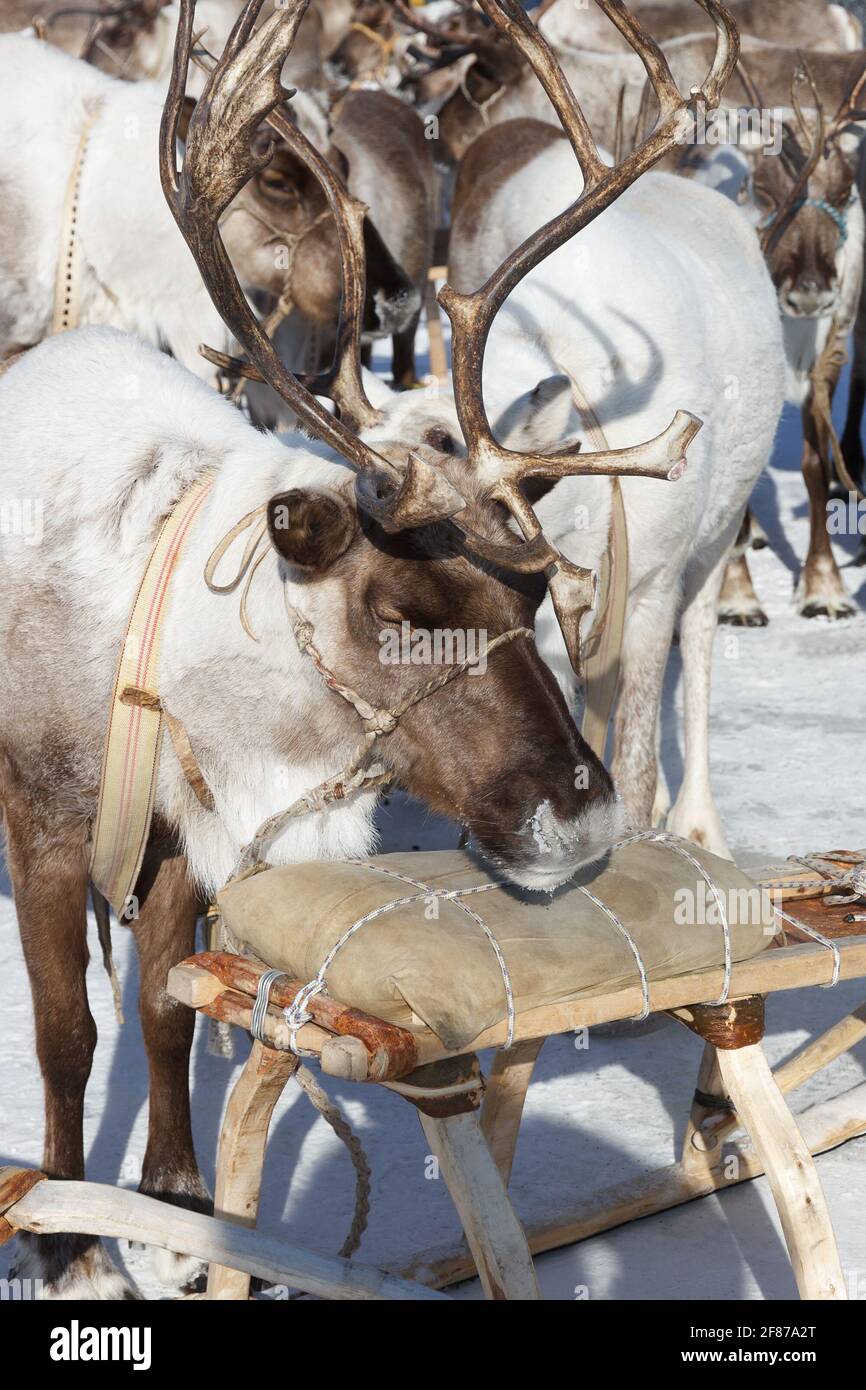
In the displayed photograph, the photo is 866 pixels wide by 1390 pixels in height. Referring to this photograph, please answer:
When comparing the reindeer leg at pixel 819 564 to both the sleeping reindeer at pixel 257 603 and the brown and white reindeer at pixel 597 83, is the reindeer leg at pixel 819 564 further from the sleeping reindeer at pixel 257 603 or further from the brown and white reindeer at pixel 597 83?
the sleeping reindeer at pixel 257 603

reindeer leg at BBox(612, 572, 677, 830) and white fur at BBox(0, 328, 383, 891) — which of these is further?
reindeer leg at BBox(612, 572, 677, 830)

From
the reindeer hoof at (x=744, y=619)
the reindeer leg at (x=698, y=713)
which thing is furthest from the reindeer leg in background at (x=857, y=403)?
the reindeer leg at (x=698, y=713)

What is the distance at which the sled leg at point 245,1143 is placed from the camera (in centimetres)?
226

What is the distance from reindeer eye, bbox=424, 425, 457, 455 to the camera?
2686 mm

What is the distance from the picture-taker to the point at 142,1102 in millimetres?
3434

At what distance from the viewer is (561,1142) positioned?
327 cm

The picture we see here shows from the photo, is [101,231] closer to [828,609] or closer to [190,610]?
[190,610]

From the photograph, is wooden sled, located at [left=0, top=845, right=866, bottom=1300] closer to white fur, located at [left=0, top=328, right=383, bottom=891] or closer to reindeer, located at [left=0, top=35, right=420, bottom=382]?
white fur, located at [left=0, top=328, right=383, bottom=891]

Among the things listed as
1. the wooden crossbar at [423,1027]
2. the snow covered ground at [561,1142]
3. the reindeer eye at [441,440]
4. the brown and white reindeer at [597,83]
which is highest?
the brown and white reindeer at [597,83]

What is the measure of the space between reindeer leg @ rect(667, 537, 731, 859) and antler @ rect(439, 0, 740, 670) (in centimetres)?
182

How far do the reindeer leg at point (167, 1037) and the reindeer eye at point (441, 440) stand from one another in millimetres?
821

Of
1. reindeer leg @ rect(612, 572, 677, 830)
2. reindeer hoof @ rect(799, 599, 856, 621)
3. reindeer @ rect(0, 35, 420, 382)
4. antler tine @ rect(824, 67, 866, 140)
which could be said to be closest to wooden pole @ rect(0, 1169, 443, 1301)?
reindeer leg @ rect(612, 572, 677, 830)

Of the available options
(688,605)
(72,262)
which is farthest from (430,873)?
(72,262)

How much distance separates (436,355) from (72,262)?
3.76 m
